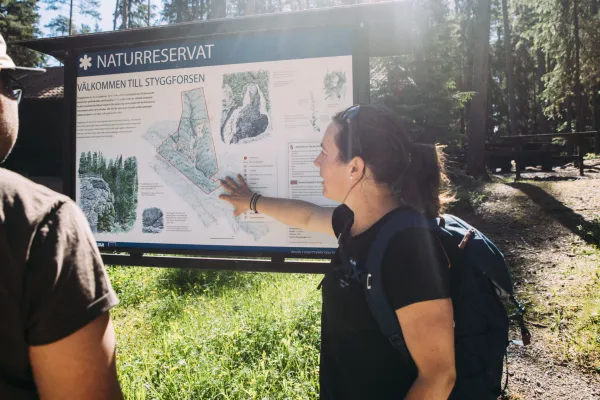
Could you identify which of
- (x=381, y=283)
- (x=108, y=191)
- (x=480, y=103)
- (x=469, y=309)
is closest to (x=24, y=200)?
(x=381, y=283)

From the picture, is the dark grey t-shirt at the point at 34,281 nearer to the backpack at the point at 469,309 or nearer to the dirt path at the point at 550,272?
the backpack at the point at 469,309

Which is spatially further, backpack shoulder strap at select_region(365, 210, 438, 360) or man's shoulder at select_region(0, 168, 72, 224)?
backpack shoulder strap at select_region(365, 210, 438, 360)

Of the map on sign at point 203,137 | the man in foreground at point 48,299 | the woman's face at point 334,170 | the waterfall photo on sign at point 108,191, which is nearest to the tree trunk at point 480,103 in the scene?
the map on sign at point 203,137

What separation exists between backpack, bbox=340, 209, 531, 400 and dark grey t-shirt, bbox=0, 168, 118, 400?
0.92m

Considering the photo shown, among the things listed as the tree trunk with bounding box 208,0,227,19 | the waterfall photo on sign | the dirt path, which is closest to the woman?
the waterfall photo on sign

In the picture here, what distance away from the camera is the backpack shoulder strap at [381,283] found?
1550 mm

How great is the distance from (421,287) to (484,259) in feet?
0.98

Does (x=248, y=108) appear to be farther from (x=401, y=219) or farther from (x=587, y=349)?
(x=587, y=349)

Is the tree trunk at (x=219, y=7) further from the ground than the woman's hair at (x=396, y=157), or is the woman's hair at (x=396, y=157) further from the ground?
the tree trunk at (x=219, y=7)

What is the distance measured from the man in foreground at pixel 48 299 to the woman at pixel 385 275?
0.92m

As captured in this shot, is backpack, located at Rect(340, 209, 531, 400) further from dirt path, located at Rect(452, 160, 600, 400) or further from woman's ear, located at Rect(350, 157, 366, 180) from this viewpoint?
dirt path, located at Rect(452, 160, 600, 400)

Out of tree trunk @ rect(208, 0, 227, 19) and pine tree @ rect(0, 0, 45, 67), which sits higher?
pine tree @ rect(0, 0, 45, 67)

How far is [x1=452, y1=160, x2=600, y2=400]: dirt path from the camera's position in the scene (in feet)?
13.3

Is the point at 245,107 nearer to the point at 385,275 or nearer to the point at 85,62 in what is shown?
the point at 85,62
